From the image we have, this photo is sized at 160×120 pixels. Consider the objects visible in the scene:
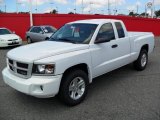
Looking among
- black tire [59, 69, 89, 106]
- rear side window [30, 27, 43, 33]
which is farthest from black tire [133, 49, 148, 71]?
rear side window [30, 27, 43, 33]

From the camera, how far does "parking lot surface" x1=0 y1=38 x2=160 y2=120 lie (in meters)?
4.53

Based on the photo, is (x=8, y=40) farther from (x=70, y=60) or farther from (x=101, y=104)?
(x=101, y=104)

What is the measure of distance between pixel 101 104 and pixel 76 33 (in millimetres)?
1921

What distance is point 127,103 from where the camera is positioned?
509 cm

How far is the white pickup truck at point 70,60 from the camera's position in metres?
4.46

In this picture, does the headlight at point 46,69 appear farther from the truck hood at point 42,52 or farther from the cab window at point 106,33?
the cab window at point 106,33

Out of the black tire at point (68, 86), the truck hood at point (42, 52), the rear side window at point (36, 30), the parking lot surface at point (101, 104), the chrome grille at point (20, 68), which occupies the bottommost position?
the parking lot surface at point (101, 104)

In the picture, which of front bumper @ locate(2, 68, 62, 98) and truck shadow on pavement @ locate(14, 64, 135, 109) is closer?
front bumper @ locate(2, 68, 62, 98)

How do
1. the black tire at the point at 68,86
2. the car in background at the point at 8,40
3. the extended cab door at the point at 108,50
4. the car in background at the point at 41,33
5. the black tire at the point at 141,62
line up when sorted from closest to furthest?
the black tire at the point at 68,86
the extended cab door at the point at 108,50
the black tire at the point at 141,62
the car in background at the point at 8,40
the car in background at the point at 41,33

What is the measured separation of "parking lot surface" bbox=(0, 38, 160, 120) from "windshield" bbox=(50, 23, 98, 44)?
1.37 meters

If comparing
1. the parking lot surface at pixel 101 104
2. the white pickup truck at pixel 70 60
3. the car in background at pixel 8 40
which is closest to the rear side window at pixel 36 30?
the car in background at pixel 8 40

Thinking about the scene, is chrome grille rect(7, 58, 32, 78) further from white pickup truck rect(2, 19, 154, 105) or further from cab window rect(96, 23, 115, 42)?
cab window rect(96, 23, 115, 42)

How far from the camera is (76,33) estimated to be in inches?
233

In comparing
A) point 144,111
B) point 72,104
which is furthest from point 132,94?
point 72,104
